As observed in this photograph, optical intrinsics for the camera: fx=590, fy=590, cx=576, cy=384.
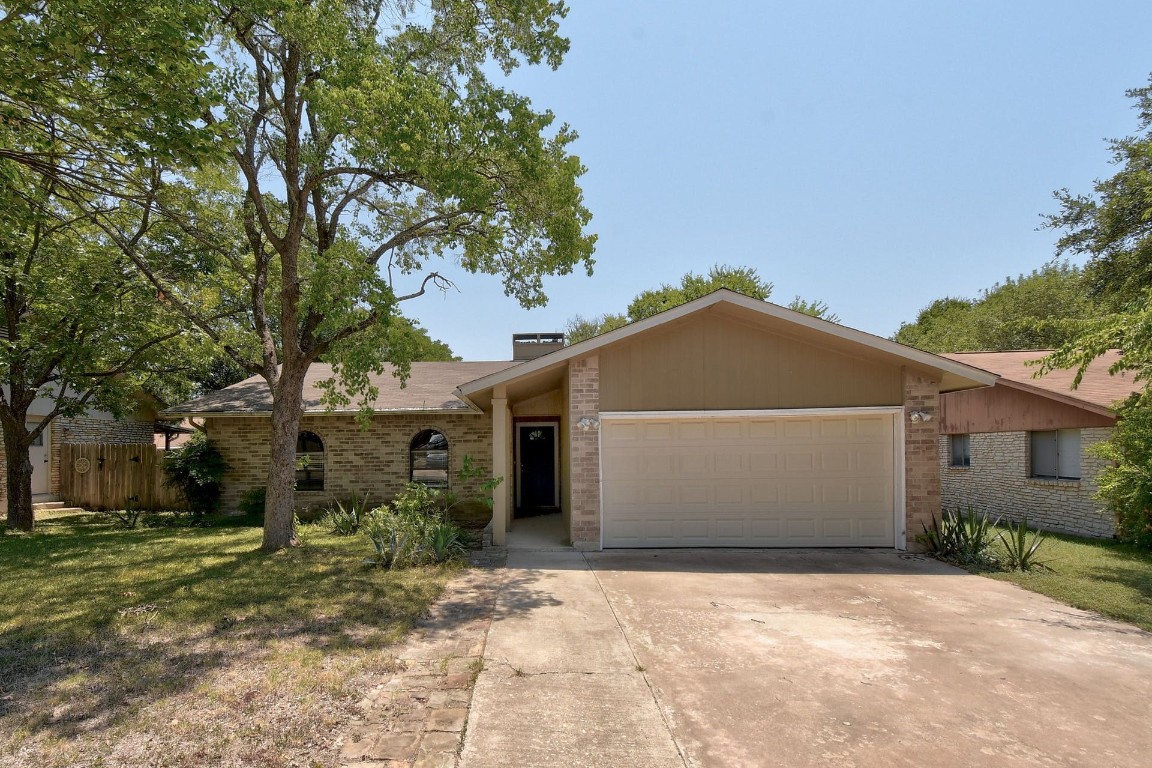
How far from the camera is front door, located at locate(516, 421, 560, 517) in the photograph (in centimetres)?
1453

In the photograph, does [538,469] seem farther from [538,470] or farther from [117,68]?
[117,68]

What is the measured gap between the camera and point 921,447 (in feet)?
30.7

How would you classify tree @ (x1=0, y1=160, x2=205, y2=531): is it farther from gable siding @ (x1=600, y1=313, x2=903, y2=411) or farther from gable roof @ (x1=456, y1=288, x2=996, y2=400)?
gable siding @ (x1=600, y1=313, x2=903, y2=411)

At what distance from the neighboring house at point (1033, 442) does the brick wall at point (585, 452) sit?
7419 millimetres

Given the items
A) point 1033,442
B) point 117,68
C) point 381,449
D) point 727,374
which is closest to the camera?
point 117,68

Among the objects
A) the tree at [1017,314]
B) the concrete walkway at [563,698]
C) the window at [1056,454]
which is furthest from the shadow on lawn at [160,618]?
the tree at [1017,314]

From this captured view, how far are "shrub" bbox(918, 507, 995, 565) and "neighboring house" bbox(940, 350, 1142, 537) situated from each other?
255cm

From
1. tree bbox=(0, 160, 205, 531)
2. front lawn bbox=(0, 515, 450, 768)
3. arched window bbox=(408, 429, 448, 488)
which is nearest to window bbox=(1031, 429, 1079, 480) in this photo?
front lawn bbox=(0, 515, 450, 768)

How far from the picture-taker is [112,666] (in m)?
4.59

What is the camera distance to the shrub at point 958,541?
859cm

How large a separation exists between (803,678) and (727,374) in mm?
5607

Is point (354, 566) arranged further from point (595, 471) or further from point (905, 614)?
point (905, 614)

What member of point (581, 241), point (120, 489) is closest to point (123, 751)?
point (581, 241)

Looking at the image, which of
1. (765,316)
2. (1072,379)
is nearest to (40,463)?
(765,316)
